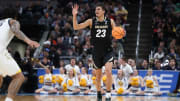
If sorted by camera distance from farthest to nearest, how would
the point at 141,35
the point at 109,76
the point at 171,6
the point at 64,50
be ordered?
1. the point at 171,6
2. the point at 141,35
3. the point at 64,50
4. the point at 109,76

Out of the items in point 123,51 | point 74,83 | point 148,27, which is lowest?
point 74,83

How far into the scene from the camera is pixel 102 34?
25.2ft

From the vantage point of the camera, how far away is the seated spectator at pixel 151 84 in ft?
40.6

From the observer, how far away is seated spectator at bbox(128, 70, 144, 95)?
40.5 feet

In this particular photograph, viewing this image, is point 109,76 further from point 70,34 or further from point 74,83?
point 70,34

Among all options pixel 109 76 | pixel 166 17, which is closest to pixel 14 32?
pixel 109 76

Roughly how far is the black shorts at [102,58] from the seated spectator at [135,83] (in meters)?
4.85

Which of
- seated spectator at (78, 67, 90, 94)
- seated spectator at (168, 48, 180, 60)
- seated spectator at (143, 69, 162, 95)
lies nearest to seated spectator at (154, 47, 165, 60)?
seated spectator at (168, 48, 180, 60)

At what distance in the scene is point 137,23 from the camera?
16.8 meters

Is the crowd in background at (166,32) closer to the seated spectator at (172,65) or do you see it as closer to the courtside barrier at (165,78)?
the seated spectator at (172,65)

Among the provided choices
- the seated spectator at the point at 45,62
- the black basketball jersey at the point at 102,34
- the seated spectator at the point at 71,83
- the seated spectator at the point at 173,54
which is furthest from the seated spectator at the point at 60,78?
the black basketball jersey at the point at 102,34

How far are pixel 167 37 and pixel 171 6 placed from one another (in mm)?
2649

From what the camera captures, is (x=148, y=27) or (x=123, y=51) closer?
(x=123, y=51)

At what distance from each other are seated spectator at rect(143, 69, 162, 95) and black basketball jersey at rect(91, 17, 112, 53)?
16.7 ft
